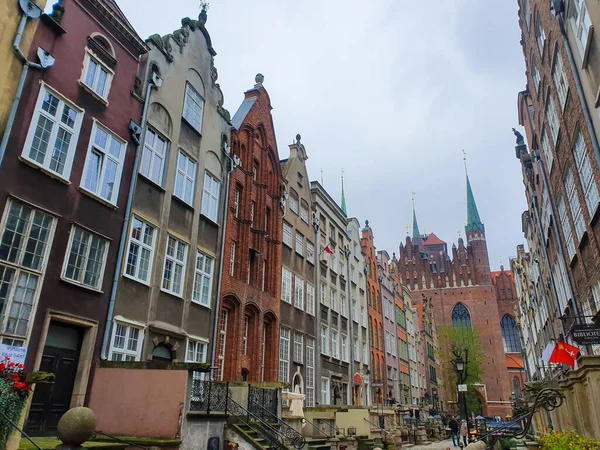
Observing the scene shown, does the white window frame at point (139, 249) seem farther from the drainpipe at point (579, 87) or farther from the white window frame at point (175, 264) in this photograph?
the drainpipe at point (579, 87)

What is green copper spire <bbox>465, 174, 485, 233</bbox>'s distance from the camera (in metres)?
93.2

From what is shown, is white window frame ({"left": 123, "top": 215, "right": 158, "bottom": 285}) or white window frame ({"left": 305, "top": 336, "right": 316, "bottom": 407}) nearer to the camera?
white window frame ({"left": 123, "top": 215, "right": 158, "bottom": 285})

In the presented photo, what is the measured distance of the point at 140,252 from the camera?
1454 cm

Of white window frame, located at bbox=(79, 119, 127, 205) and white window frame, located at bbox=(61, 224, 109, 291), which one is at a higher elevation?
white window frame, located at bbox=(79, 119, 127, 205)

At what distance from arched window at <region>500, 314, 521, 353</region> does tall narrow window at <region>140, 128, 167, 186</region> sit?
281 feet

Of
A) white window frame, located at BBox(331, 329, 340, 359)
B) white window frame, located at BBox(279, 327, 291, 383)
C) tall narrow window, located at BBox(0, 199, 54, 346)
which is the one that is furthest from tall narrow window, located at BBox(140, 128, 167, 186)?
white window frame, located at BBox(331, 329, 340, 359)

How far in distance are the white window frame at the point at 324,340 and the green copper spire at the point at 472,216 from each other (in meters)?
70.9

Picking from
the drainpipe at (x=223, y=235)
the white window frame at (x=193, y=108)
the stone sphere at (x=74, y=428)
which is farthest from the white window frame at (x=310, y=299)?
the stone sphere at (x=74, y=428)

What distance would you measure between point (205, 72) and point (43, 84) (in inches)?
369

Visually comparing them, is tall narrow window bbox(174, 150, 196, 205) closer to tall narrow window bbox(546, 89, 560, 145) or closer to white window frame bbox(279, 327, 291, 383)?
white window frame bbox(279, 327, 291, 383)

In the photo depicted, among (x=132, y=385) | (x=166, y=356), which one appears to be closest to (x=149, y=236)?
(x=166, y=356)

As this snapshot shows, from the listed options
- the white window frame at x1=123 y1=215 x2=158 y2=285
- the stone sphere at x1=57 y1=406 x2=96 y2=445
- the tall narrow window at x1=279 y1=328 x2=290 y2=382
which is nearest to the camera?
the stone sphere at x1=57 y1=406 x2=96 y2=445

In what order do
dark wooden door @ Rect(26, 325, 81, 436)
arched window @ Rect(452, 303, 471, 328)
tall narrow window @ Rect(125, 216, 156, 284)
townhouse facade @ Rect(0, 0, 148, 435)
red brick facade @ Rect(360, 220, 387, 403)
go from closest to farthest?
townhouse facade @ Rect(0, 0, 148, 435) < dark wooden door @ Rect(26, 325, 81, 436) < tall narrow window @ Rect(125, 216, 156, 284) < red brick facade @ Rect(360, 220, 387, 403) < arched window @ Rect(452, 303, 471, 328)

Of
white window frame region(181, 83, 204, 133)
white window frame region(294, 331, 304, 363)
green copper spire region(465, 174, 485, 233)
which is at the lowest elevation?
white window frame region(294, 331, 304, 363)
